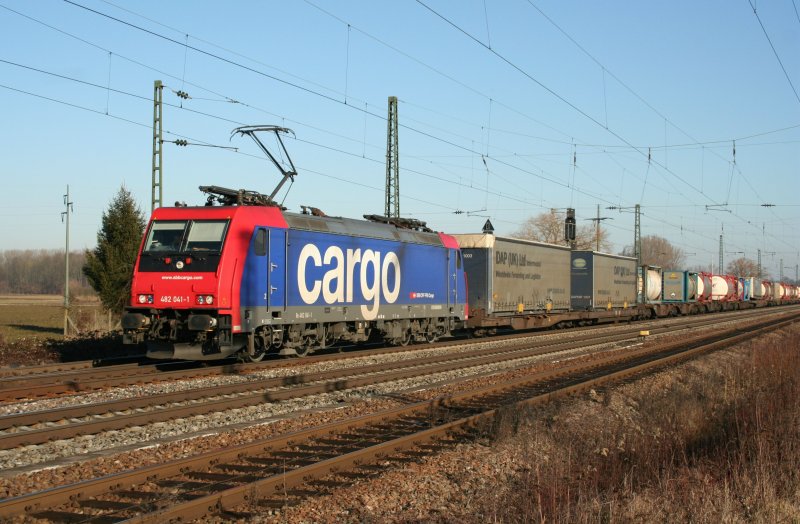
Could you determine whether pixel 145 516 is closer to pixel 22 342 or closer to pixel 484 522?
pixel 484 522

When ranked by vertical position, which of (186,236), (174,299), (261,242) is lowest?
(174,299)

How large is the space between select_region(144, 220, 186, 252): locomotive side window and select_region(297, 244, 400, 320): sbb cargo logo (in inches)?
108

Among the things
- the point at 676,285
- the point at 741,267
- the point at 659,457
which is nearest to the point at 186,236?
the point at 659,457

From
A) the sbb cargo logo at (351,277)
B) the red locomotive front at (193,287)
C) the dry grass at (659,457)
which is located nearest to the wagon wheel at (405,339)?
the sbb cargo logo at (351,277)

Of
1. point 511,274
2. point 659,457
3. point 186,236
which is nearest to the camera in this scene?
point 659,457

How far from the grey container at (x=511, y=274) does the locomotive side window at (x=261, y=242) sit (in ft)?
37.6

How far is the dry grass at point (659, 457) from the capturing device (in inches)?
250

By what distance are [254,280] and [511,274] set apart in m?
13.9

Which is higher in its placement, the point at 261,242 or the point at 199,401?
the point at 261,242

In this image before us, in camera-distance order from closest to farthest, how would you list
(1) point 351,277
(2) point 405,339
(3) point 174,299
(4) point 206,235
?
1. (3) point 174,299
2. (4) point 206,235
3. (1) point 351,277
4. (2) point 405,339

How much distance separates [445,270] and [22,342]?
12.2m

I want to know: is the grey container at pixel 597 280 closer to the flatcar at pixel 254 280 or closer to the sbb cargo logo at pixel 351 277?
the sbb cargo logo at pixel 351 277

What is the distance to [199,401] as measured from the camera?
478 inches

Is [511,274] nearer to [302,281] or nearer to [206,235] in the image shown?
[302,281]
